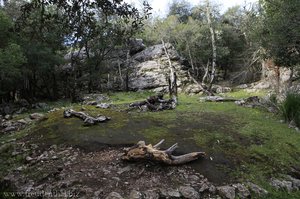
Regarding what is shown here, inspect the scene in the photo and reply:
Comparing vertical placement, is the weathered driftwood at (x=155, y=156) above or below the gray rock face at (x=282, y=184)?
above

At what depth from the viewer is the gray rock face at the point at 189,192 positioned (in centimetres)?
472

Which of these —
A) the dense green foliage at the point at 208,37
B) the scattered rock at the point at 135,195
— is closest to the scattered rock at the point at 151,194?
the scattered rock at the point at 135,195

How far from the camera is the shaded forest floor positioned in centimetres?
520

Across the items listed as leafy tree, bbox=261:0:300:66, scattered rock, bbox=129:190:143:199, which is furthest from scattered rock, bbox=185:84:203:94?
scattered rock, bbox=129:190:143:199

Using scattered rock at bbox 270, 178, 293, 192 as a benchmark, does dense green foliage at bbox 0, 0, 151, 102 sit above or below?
above

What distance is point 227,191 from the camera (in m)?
4.94

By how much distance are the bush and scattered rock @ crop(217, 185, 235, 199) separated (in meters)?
5.38

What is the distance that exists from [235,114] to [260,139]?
319cm

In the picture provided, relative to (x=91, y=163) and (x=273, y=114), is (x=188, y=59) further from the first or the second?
(x=91, y=163)

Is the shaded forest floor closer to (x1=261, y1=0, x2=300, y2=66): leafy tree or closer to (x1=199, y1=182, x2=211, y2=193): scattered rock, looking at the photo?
(x1=199, y1=182, x2=211, y2=193): scattered rock

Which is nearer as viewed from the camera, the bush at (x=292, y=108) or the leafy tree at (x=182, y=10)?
the bush at (x=292, y=108)

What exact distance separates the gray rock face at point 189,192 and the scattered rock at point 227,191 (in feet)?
1.39

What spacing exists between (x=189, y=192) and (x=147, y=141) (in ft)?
7.16

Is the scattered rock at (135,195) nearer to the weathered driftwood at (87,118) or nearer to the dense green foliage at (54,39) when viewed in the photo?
the dense green foliage at (54,39)
